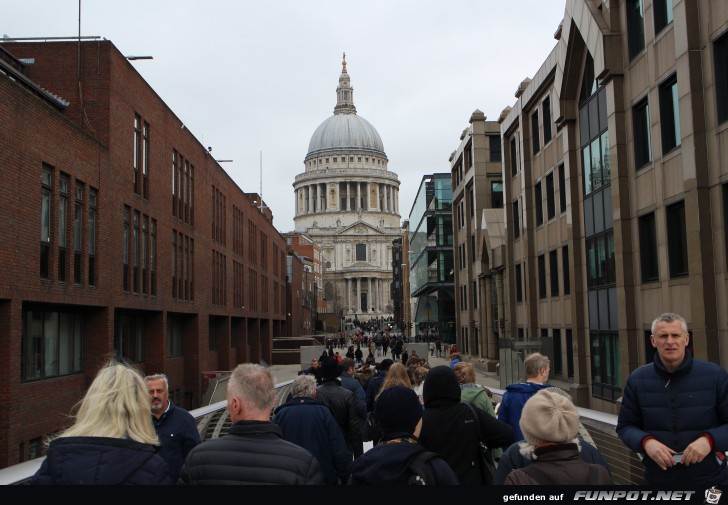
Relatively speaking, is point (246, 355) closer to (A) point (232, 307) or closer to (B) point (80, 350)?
(A) point (232, 307)

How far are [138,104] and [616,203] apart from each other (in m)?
15.5

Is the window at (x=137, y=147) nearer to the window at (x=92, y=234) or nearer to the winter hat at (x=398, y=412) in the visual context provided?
the window at (x=92, y=234)

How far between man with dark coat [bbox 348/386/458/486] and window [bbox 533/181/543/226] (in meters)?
29.0

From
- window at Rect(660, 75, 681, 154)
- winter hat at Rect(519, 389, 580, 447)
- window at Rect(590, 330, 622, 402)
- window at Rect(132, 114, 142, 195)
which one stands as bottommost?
window at Rect(590, 330, 622, 402)

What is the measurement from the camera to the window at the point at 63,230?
68.4 feet

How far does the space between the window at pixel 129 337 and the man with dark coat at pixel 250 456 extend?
22.7 metres

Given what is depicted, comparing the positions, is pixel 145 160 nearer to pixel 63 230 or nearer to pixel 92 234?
pixel 92 234

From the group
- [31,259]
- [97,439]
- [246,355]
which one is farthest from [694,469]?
[246,355]

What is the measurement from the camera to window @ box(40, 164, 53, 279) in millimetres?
19766

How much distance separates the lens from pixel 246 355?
50.4m

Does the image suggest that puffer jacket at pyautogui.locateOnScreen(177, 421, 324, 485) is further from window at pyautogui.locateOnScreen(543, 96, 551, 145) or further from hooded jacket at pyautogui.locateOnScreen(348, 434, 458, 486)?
window at pyautogui.locateOnScreen(543, 96, 551, 145)

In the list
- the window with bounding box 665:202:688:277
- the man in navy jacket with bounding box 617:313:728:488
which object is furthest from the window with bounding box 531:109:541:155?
the man in navy jacket with bounding box 617:313:728:488

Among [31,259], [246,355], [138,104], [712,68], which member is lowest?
[246,355]

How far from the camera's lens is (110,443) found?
4367 mm
